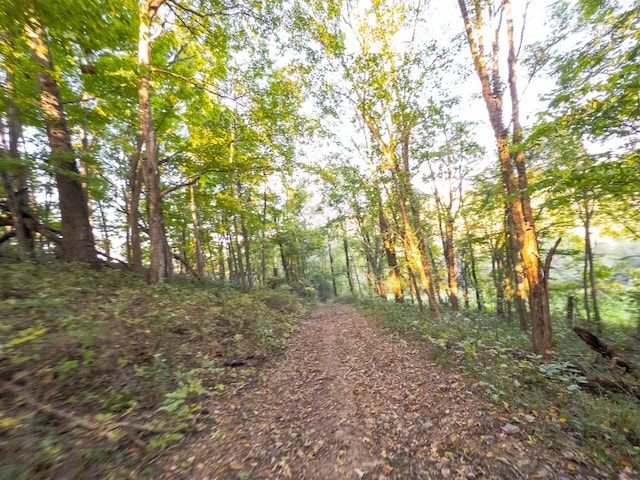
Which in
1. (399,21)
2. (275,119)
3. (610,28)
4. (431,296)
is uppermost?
(399,21)

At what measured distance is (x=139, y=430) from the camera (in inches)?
134

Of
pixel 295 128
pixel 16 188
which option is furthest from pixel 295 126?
pixel 16 188

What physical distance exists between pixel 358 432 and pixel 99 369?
13.8 feet

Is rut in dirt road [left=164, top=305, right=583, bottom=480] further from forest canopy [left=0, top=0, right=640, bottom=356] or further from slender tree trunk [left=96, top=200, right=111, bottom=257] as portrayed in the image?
slender tree trunk [left=96, top=200, right=111, bottom=257]

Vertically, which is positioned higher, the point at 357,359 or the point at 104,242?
the point at 104,242

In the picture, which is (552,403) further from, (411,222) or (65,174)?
(65,174)

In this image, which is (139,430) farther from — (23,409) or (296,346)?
(296,346)

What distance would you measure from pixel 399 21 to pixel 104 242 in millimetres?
23812

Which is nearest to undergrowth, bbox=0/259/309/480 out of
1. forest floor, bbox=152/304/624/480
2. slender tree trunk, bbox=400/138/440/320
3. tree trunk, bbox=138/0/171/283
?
forest floor, bbox=152/304/624/480

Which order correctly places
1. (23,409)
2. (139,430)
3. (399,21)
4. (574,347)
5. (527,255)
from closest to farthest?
(23,409), (139,430), (527,255), (574,347), (399,21)

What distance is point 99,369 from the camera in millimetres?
4016

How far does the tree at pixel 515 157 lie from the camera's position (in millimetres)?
6223

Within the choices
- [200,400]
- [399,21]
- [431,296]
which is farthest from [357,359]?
[399,21]

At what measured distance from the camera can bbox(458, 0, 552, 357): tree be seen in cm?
622
